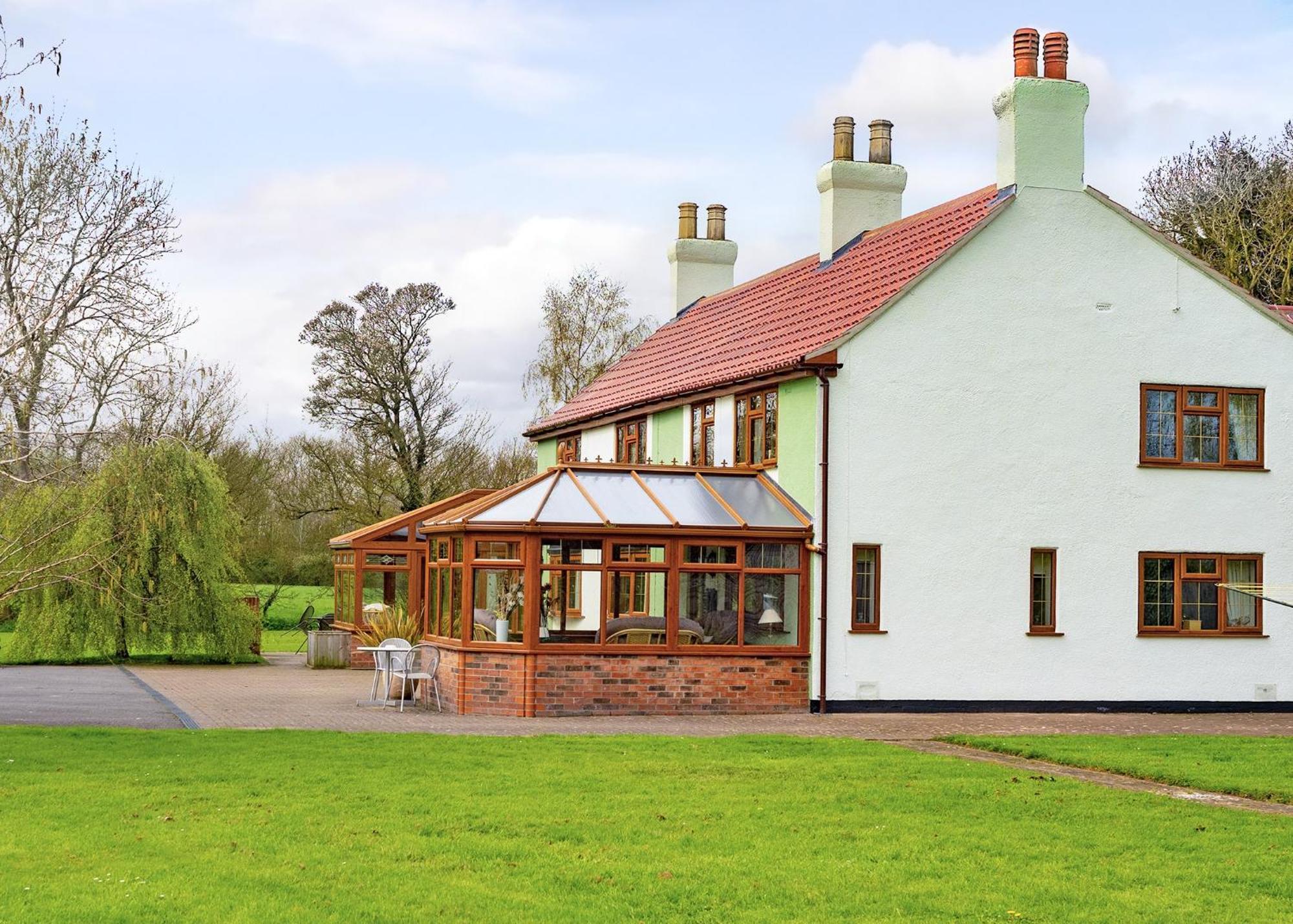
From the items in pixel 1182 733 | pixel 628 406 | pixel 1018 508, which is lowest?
pixel 1182 733

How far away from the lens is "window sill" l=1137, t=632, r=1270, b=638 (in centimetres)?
2261

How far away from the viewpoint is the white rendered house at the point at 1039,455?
21.9 m

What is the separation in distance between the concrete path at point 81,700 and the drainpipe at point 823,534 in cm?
830

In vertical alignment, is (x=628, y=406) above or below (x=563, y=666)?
above

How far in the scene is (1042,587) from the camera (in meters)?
22.5

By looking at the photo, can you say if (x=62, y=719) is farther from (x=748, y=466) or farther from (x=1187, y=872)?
(x=1187, y=872)

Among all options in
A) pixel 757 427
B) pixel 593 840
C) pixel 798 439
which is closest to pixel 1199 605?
pixel 798 439

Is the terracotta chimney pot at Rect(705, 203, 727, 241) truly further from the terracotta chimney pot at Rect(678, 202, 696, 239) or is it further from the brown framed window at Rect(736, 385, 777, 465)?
the brown framed window at Rect(736, 385, 777, 465)

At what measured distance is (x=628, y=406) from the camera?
27969mm

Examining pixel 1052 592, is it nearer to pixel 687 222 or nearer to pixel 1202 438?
pixel 1202 438

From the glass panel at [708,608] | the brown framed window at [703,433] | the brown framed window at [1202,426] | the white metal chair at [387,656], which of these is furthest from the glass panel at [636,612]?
the brown framed window at [1202,426]

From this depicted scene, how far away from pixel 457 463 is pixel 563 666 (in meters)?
28.5

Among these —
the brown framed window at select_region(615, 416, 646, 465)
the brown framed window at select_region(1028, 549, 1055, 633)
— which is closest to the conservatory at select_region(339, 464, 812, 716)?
the brown framed window at select_region(1028, 549, 1055, 633)

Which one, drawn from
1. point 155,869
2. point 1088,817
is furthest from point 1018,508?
point 155,869
